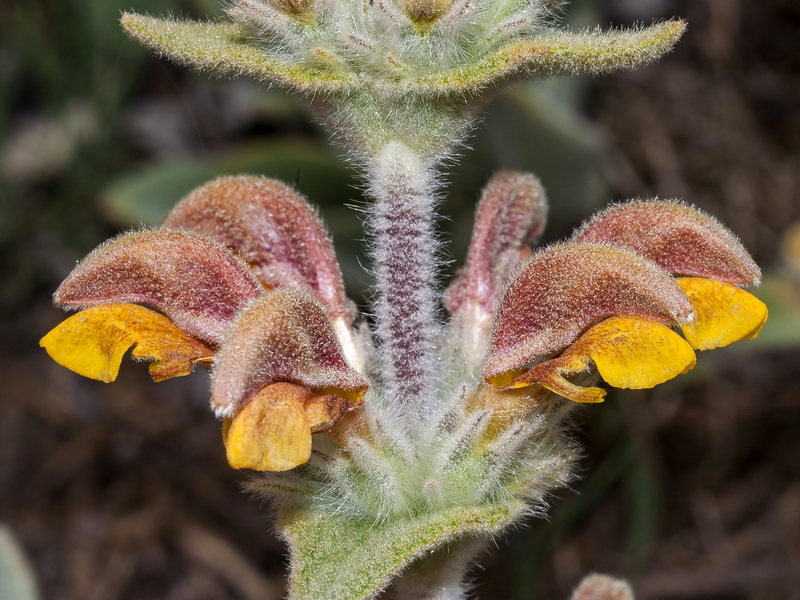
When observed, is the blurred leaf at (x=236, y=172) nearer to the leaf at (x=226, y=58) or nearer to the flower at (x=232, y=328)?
the flower at (x=232, y=328)

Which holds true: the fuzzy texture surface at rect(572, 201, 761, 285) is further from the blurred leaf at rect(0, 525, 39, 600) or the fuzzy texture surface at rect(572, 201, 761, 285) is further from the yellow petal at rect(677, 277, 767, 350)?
the blurred leaf at rect(0, 525, 39, 600)

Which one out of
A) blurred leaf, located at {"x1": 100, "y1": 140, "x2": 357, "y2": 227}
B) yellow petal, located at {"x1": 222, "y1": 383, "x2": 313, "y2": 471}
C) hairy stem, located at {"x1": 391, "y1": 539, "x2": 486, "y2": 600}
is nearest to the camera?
yellow petal, located at {"x1": 222, "y1": 383, "x2": 313, "y2": 471}

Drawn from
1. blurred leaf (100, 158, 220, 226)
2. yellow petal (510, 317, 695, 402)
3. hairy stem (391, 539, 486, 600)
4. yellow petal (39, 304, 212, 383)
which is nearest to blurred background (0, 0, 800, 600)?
blurred leaf (100, 158, 220, 226)

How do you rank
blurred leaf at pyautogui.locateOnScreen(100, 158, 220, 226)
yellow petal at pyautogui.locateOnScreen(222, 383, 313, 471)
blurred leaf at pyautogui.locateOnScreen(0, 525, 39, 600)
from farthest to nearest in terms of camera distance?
blurred leaf at pyautogui.locateOnScreen(100, 158, 220, 226) → blurred leaf at pyautogui.locateOnScreen(0, 525, 39, 600) → yellow petal at pyautogui.locateOnScreen(222, 383, 313, 471)

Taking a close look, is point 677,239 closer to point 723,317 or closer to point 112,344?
point 723,317

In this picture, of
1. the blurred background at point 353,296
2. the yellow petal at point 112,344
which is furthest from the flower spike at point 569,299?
the blurred background at point 353,296

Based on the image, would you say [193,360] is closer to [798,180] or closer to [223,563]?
[223,563]
